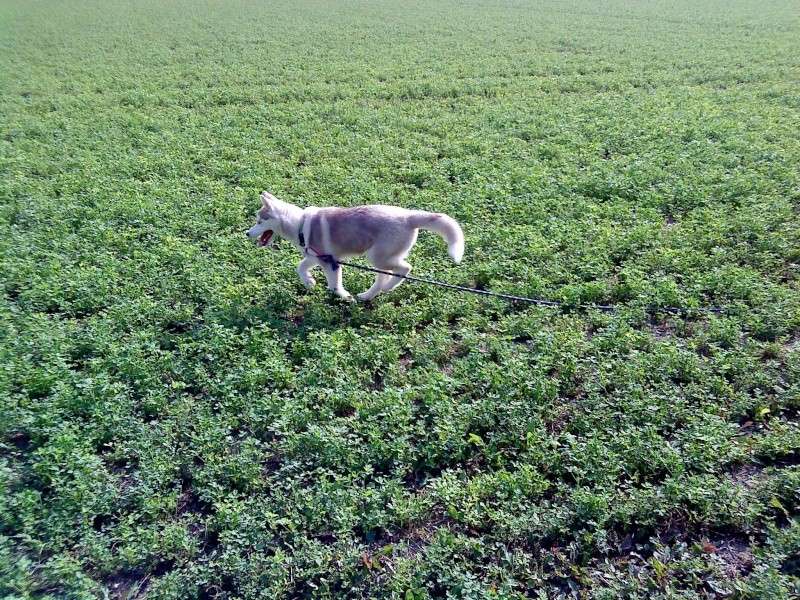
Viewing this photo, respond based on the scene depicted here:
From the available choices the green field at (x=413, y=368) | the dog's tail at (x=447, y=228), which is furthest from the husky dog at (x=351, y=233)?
the green field at (x=413, y=368)

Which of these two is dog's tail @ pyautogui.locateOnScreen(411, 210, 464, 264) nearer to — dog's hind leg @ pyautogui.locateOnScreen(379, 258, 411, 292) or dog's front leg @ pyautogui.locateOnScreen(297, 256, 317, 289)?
dog's hind leg @ pyautogui.locateOnScreen(379, 258, 411, 292)

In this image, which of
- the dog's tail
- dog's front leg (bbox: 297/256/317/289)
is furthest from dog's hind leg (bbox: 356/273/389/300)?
the dog's tail

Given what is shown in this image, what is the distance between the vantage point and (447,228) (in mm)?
5730

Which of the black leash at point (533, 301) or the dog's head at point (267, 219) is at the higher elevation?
the dog's head at point (267, 219)

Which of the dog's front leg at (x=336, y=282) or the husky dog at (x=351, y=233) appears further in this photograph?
the dog's front leg at (x=336, y=282)

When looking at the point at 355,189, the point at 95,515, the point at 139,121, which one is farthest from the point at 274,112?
the point at 95,515

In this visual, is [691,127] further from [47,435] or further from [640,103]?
[47,435]

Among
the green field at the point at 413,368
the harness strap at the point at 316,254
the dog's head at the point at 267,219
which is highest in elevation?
the dog's head at the point at 267,219

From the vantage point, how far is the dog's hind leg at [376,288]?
6276mm

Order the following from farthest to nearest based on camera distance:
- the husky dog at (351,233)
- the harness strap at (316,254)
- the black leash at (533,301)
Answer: the harness strap at (316,254) → the husky dog at (351,233) → the black leash at (533,301)

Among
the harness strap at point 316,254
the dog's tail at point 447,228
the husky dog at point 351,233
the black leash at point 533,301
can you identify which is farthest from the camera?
the harness strap at point 316,254

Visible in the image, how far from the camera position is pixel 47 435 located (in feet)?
14.9

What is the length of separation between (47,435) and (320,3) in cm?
3237

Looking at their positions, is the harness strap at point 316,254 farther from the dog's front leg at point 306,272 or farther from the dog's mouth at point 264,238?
the dog's mouth at point 264,238
